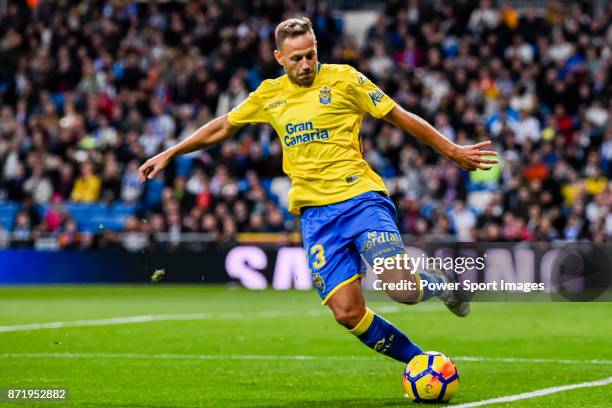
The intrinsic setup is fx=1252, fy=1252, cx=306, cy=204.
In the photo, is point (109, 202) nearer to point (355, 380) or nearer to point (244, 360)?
point (244, 360)

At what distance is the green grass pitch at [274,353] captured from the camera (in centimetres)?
810

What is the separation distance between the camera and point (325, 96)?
26.3 ft

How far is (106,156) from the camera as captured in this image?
23875 mm

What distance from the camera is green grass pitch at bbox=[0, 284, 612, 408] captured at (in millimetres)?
8102

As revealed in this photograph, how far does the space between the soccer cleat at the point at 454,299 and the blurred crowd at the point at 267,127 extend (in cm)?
1140

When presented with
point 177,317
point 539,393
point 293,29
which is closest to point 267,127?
point 177,317

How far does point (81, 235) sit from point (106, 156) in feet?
7.24

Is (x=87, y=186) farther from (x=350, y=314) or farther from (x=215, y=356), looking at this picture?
(x=350, y=314)

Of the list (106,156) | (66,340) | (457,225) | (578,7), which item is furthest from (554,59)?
(66,340)

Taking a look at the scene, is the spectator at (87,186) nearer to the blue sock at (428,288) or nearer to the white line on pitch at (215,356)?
the white line on pitch at (215,356)

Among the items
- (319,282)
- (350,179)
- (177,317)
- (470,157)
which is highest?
(470,157)

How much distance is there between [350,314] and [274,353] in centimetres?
324

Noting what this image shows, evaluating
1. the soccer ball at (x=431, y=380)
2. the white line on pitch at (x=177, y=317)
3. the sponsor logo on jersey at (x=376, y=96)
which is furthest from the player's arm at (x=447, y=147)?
the white line on pitch at (x=177, y=317)

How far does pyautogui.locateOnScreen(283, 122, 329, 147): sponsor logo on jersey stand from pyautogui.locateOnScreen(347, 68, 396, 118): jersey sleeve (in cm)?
30
